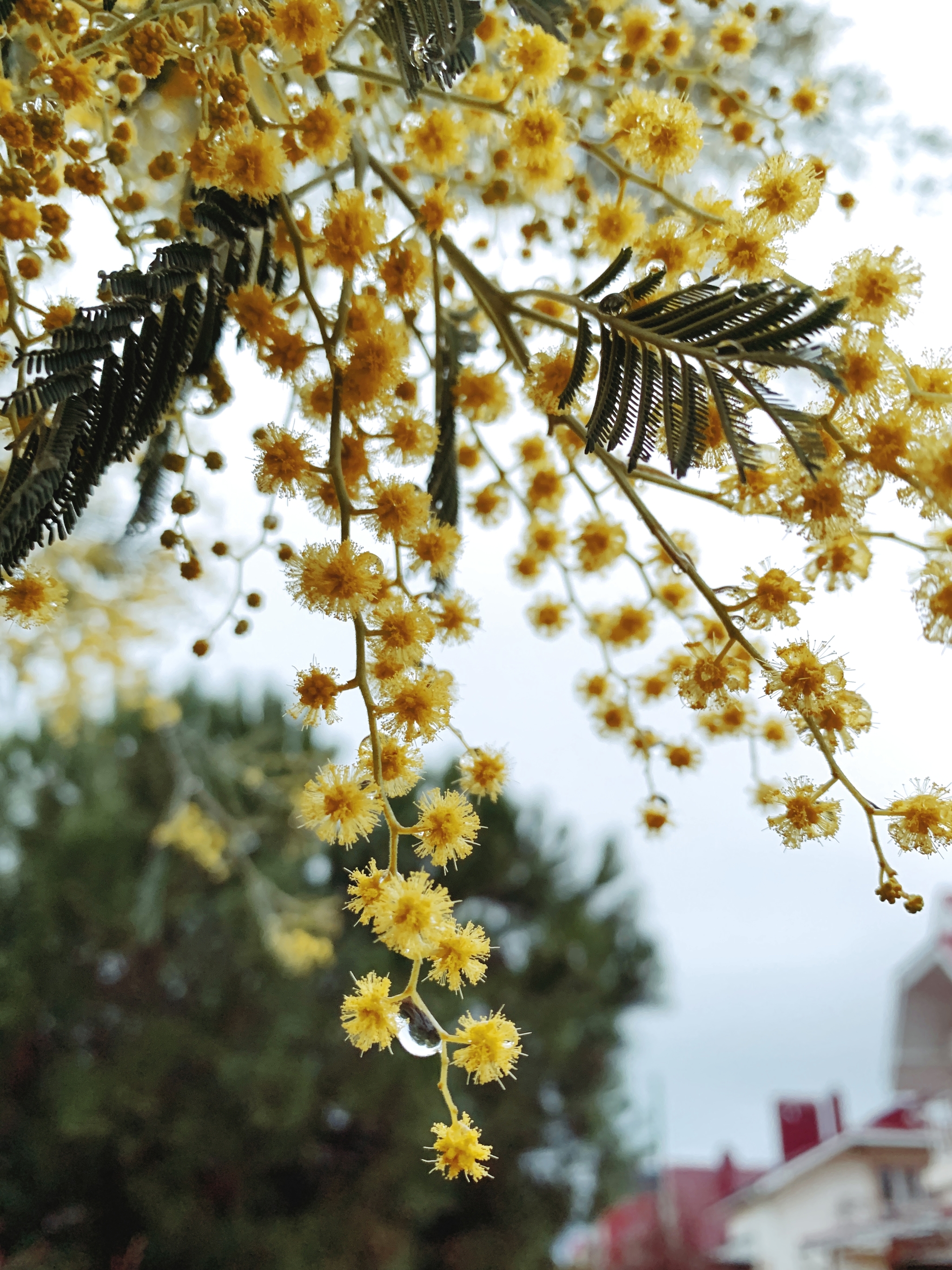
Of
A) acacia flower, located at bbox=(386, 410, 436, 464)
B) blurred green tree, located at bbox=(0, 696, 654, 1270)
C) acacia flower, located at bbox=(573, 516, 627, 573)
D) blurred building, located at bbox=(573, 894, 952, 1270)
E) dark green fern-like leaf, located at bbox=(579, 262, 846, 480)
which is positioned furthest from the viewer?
blurred building, located at bbox=(573, 894, 952, 1270)

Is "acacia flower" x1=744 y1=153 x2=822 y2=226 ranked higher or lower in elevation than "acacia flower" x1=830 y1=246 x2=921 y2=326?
higher

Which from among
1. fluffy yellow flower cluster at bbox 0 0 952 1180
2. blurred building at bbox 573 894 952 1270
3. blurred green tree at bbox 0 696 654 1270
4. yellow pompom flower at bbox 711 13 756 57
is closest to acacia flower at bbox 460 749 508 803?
fluffy yellow flower cluster at bbox 0 0 952 1180

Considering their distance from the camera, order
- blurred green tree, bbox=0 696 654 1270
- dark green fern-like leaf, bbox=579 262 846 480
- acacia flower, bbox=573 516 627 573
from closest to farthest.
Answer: dark green fern-like leaf, bbox=579 262 846 480 < acacia flower, bbox=573 516 627 573 < blurred green tree, bbox=0 696 654 1270

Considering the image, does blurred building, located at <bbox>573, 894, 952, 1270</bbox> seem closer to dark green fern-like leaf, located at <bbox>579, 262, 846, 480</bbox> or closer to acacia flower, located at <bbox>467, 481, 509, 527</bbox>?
acacia flower, located at <bbox>467, 481, 509, 527</bbox>

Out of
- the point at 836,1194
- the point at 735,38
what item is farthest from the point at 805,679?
the point at 836,1194

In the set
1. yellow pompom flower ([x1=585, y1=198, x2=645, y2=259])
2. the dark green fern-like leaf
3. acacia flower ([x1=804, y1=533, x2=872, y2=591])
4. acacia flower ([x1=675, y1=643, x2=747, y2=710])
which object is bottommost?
acacia flower ([x1=675, y1=643, x2=747, y2=710])

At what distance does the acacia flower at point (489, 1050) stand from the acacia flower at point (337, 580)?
14cm

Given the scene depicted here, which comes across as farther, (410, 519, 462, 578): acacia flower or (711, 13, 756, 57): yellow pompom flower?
(711, 13, 756, 57): yellow pompom flower

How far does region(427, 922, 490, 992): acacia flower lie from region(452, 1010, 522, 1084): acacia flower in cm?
1

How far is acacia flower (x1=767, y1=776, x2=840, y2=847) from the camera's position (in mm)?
332

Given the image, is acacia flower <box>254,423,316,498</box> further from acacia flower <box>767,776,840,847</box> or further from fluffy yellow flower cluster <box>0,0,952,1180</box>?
acacia flower <box>767,776,840,847</box>

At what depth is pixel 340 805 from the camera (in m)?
0.33

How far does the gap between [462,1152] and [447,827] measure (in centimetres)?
10

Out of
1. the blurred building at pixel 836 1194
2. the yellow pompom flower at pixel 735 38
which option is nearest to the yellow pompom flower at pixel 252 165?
the yellow pompom flower at pixel 735 38
